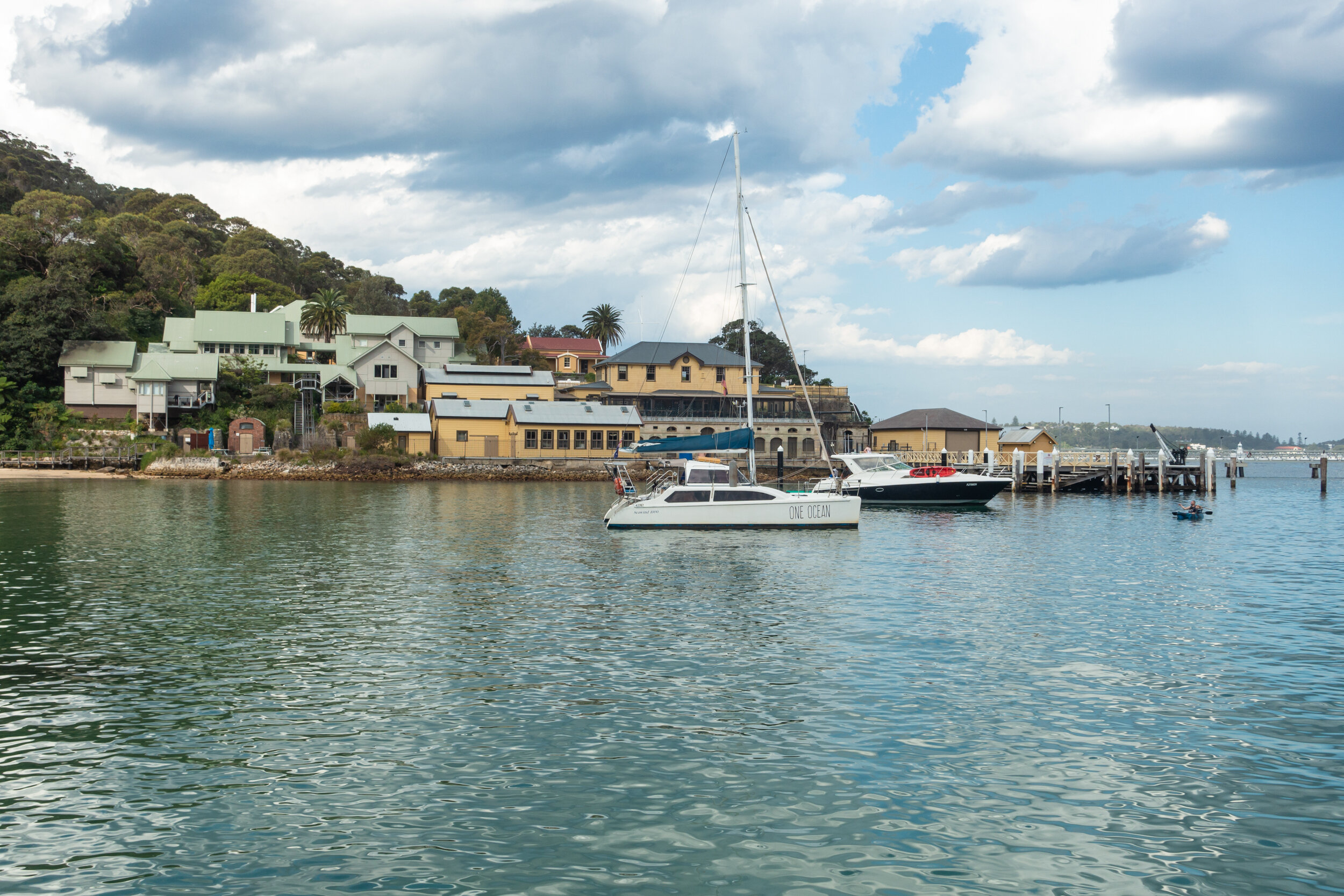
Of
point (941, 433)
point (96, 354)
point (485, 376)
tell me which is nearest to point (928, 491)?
point (941, 433)

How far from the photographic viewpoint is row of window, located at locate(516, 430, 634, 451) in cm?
8456

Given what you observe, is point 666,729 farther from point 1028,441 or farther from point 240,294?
point 240,294

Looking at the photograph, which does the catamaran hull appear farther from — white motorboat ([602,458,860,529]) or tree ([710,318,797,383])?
tree ([710,318,797,383])

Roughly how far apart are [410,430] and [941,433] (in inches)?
2027

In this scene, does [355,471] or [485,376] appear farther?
[485,376]

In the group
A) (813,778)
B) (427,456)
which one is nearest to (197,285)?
(427,456)

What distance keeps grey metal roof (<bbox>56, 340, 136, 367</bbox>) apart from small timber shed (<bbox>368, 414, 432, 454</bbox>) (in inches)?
963

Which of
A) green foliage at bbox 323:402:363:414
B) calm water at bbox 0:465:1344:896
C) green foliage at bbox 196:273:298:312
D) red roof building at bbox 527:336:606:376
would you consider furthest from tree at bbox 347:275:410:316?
calm water at bbox 0:465:1344:896

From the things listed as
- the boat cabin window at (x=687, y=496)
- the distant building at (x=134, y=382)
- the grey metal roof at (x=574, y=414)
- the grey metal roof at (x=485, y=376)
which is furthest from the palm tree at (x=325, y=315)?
the boat cabin window at (x=687, y=496)

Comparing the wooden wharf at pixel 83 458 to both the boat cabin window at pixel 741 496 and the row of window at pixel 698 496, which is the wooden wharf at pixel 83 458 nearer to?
the row of window at pixel 698 496

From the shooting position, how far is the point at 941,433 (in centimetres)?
8944

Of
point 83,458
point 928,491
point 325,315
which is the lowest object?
point 928,491

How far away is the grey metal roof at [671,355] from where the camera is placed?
96500 millimetres

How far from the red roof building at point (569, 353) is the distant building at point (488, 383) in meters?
27.6
